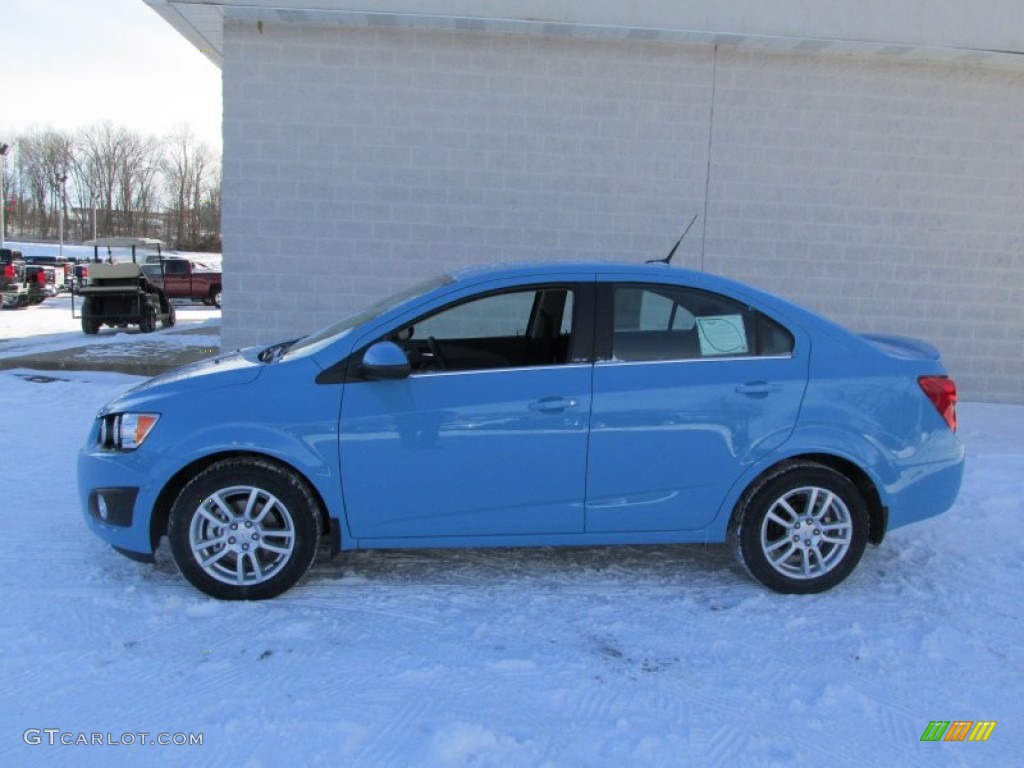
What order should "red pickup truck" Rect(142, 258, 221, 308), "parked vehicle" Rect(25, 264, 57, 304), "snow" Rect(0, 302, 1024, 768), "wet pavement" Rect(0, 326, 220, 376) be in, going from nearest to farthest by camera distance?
"snow" Rect(0, 302, 1024, 768)
"wet pavement" Rect(0, 326, 220, 376)
"parked vehicle" Rect(25, 264, 57, 304)
"red pickup truck" Rect(142, 258, 221, 308)

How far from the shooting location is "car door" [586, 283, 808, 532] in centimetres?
384

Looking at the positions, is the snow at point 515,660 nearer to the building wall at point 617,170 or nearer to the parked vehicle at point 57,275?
the building wall at point 617,170

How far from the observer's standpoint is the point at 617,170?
8.97m

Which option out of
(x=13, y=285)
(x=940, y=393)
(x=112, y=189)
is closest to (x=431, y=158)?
(x=940, y=393)

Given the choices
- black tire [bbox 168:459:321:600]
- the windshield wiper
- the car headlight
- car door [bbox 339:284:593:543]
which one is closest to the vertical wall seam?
car door [bbox 339:284:593:543]

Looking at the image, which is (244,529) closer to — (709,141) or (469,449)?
(469,449)

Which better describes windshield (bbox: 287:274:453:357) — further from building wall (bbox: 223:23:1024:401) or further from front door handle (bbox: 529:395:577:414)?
building wall (bbox: 223:23:1024:401)

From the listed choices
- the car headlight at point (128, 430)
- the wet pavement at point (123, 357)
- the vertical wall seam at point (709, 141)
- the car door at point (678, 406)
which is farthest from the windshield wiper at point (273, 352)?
Result: the vertical wall seam at point (709, 141)

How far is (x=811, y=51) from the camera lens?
29.0ft

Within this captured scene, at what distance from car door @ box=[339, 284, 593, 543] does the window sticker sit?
22.9 inches

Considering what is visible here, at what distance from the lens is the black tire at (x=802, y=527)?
13.0 feet

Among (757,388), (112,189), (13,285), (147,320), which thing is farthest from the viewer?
(112,189)

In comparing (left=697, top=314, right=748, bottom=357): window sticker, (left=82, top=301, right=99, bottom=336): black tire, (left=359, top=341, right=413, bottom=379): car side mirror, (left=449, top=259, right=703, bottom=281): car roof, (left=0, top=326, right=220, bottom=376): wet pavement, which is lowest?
(left=0, top=326, right=220, bottom=376): wet pavement

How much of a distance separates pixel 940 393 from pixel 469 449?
2358 mm
